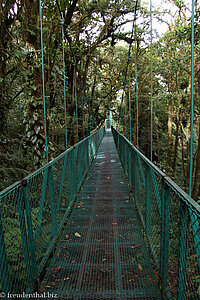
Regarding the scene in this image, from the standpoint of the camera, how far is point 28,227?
5.79ft

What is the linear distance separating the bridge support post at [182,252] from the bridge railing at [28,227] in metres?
0.90

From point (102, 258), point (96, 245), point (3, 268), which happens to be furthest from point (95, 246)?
point (3, 268)

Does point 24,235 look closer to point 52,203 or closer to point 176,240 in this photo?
point 52,203

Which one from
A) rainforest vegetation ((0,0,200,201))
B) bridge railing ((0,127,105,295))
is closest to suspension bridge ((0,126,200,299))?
bridge railing ((0,127,105,295))

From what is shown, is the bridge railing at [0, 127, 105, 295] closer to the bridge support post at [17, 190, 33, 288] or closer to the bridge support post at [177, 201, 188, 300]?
the bridge support post at [17, 190, 33, 288]

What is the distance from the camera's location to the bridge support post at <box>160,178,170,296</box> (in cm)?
168

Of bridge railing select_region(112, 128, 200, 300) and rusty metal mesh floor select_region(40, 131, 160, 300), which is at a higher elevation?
bridge railing select_region(112, 128, 200, 300)

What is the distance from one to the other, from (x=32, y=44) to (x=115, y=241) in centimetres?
290

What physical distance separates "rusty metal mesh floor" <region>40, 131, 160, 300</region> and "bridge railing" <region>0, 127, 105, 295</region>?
0.54ft

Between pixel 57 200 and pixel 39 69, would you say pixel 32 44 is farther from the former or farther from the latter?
pixel 57 200

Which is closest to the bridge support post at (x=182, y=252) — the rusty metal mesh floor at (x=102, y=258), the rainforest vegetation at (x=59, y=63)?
the rusty metal mesh floor at (x=102, y=258)

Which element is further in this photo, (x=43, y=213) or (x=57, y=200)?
(x=57, y=200)

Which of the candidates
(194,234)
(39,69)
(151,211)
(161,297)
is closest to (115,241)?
(151,211)

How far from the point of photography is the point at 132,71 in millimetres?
11438
